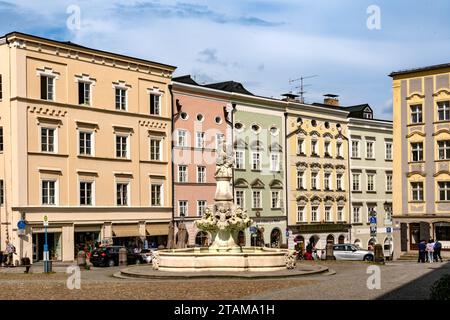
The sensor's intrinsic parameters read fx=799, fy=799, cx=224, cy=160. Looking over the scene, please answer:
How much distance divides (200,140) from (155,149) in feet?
16.1

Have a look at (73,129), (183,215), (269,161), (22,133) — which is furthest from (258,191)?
(22,133)

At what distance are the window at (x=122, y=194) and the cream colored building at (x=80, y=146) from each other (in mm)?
75

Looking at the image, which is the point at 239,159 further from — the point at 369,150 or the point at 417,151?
the point at 369,150

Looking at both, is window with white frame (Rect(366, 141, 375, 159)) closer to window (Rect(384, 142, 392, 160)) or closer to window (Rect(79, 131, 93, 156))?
window (Rect(384, 142, 392, 160))

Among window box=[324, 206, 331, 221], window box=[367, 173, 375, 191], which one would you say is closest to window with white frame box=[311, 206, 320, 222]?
window box=[324, 206, 331, 221]

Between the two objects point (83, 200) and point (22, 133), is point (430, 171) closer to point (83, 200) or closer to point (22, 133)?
point (83, 200)

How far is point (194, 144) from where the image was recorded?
6175cm

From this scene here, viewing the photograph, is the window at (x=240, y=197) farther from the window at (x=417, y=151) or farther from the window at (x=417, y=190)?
the window at (x=417, y=151)

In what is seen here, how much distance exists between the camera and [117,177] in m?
55.5

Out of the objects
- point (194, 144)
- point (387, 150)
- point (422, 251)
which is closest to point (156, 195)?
point (194, 144)

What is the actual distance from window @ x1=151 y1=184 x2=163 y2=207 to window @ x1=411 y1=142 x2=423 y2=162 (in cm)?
1856

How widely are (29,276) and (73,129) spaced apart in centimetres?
2020

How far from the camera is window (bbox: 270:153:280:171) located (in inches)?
2672

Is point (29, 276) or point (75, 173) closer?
point (29, 276)
